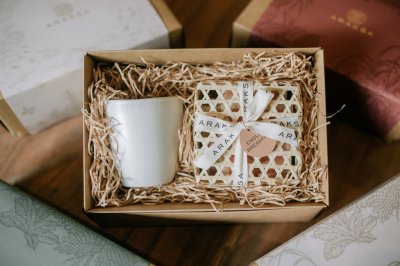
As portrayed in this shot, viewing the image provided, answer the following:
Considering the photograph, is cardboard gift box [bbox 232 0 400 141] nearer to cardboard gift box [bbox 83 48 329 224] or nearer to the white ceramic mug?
cardboard gift box [bbox 83 48 329 224]

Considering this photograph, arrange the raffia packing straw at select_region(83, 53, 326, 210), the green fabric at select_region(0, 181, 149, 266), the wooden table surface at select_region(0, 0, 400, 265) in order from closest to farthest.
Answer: the green fabric at select_region(0, 181, 149, 266) → the raffia packing straw at select_region(83, 53, 326, 210) → the wooden table surface at select_region(0, 0, 400, 265)

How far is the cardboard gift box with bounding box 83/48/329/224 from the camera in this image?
0.66 metres

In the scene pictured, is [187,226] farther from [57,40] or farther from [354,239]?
[57,40]

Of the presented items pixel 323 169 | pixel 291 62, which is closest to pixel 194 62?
pixel 291 62

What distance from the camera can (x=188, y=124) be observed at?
73cm

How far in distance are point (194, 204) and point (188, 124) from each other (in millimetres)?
155

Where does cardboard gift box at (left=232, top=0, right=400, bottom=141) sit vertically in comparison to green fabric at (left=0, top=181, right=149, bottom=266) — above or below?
above

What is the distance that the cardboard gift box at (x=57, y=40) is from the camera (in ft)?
2.42

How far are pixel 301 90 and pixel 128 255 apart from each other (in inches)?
17.6

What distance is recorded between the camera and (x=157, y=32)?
0.78 metres

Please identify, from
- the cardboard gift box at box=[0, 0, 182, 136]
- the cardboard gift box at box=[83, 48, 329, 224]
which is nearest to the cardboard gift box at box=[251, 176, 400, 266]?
the cardboard gift box at box=[83, 48, 329, 224]

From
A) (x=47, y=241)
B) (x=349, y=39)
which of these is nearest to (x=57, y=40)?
(x=47, y=241)

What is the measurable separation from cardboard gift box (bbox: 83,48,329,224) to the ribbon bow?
6 centimetres

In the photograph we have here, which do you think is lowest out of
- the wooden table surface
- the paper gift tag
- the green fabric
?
the wooden table surface
